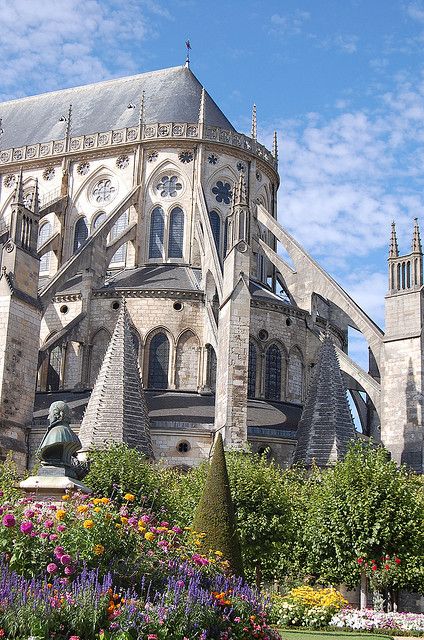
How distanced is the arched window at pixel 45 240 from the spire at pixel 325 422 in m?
17.8

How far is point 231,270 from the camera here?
3338 centimetres

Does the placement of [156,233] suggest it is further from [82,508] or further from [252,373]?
[82,508]

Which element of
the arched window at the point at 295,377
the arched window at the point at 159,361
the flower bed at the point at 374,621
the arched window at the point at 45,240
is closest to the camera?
the flower bed at the point at 374,621

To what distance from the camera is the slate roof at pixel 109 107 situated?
47375 mm

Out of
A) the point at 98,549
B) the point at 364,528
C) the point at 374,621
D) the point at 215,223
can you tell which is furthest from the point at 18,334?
the point at 98,549

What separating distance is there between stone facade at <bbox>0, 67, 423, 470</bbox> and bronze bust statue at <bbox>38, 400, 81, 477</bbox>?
15.0m

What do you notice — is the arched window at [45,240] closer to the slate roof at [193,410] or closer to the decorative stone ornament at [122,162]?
the decorative stone ornament at [122,162]

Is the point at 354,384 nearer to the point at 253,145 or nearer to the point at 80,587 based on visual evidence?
the point at 253,145

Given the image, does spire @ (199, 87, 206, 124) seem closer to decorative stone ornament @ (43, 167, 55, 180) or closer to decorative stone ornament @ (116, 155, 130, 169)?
decorative stone ornament @ (116, 155, 130, 169)

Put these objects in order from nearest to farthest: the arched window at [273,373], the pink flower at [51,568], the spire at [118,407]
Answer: the pink flower at [51,568] → the spire at [118,407] → the arched window at [273,373]

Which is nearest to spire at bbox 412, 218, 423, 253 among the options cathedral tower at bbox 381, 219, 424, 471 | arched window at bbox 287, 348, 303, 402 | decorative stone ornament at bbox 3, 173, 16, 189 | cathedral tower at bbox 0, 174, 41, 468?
cathedral tower at bbox 381, 219, 424, 471

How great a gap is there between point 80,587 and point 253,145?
38138 mm

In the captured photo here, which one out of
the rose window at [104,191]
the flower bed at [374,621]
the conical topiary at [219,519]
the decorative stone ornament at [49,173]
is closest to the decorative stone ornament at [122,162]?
the rose window at [104,191]

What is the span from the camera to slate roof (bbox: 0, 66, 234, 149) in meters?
47.4
